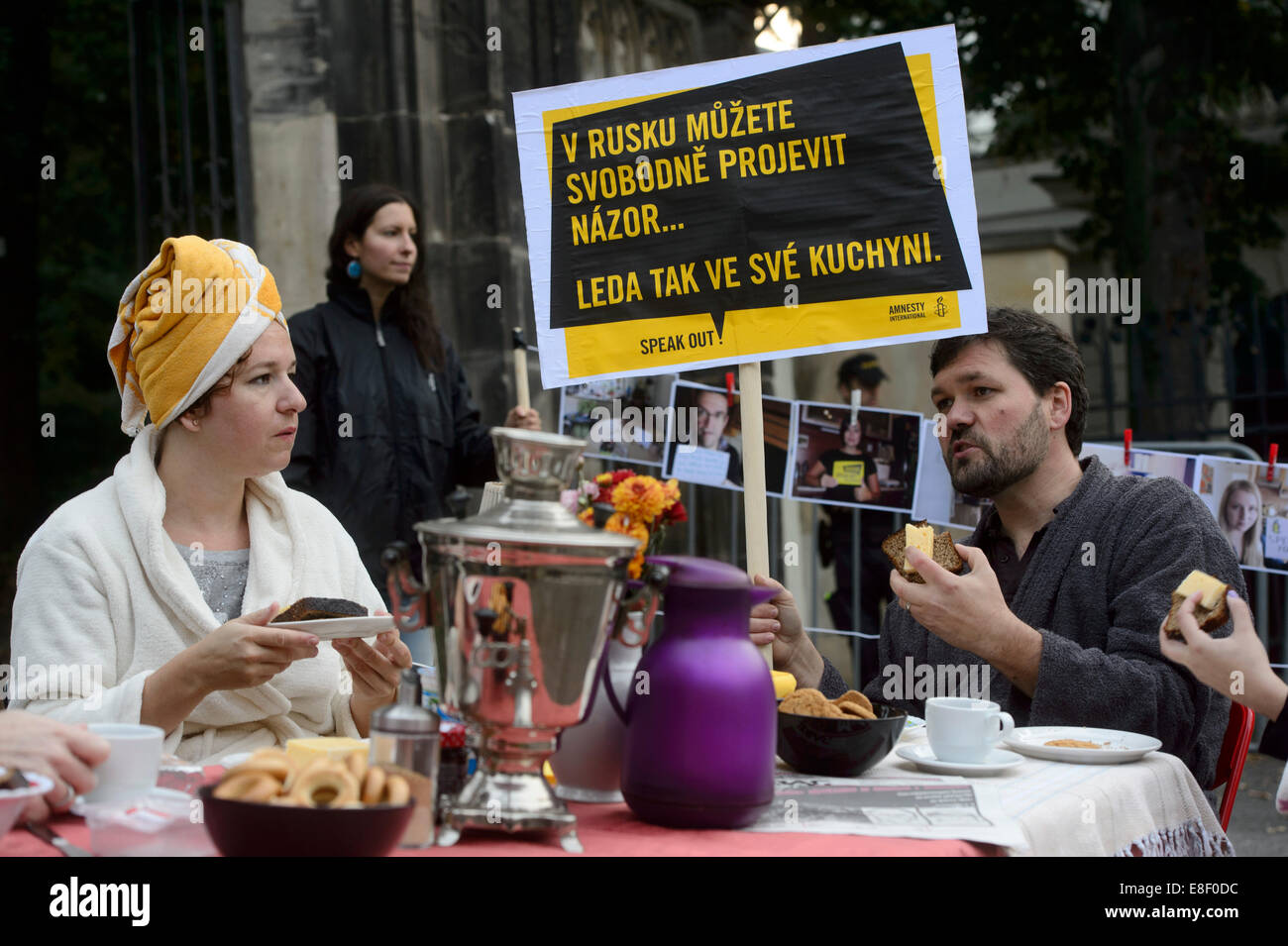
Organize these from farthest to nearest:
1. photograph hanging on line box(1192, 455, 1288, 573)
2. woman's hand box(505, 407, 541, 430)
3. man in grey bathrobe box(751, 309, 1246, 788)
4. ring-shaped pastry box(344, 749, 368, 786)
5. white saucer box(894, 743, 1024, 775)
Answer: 1. photograph hanging on line box(1192, 455, 1288, 573)
2. woman's hand box(505, 407, 541, 430)
3. man in grey bathrobe box(751, 309, 1246, 788)
4. white saucer box(894, 743, 1024, 775)
5. ring-shaped pastry box(344, 749, 368, 786)

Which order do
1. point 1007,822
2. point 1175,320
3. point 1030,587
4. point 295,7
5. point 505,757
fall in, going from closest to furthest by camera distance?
point 505,757 → point 1007,822 → point 1030,587 → point 295,7 → point 1175,320

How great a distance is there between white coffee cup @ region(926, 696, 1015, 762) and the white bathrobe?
117cm

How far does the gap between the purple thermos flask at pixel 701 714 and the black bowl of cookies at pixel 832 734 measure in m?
0.31

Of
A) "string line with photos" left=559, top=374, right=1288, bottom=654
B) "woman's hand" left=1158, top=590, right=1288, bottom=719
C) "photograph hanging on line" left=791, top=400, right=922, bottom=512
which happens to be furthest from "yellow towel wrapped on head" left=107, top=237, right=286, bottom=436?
"photograph hanging on line" left=791, top=400, right=922, bottom=512

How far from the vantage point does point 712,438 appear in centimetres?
Result: 636

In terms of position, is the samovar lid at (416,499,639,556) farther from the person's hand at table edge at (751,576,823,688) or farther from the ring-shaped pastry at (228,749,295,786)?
the person's hand at table edge at (751,576,823,688)

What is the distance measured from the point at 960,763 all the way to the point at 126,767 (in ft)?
4.45

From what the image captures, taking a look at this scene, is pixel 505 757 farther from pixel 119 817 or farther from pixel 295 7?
pixel 295 7

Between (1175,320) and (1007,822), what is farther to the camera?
(1175,320)

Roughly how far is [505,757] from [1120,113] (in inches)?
353

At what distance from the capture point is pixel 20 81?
9695 millimetres

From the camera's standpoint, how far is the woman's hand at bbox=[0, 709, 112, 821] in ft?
5.75
